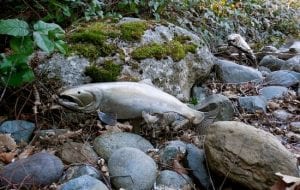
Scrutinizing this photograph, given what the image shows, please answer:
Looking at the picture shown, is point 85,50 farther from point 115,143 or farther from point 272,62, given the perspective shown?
point 272,62

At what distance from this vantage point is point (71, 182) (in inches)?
80.3

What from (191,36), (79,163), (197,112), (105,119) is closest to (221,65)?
(191,36)

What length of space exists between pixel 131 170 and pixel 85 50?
1195 mm

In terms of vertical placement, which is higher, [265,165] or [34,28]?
[34,28]

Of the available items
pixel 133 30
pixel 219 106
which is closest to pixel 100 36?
pixel 133 30

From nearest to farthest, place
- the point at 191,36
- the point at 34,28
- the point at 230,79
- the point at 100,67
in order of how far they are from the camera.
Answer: the point at 34,28 → the point at 100,67 → the point at 191,36 → the point at 230,79

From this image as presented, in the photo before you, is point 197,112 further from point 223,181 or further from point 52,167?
point 52,167

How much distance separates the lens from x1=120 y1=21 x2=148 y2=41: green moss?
3.34 meters

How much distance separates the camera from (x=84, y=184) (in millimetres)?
2020

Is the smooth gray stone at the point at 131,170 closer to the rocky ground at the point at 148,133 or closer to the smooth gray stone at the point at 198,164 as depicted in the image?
the rocky ground at the point at 148,133

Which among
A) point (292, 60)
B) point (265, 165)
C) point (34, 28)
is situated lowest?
point (292, 60)

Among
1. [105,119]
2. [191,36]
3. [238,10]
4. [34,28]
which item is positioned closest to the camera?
[34,28]

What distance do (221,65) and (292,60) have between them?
1.13 metres

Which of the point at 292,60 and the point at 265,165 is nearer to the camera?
the point at 265,165
